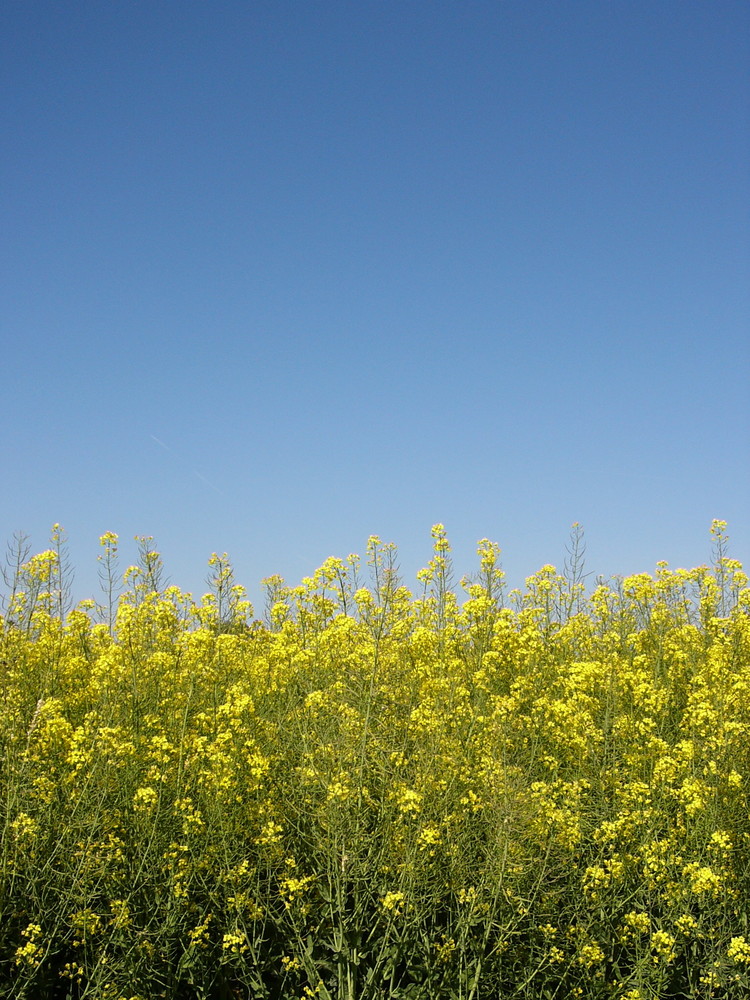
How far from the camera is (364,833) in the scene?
450cm

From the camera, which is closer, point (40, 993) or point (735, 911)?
point (40, 993)

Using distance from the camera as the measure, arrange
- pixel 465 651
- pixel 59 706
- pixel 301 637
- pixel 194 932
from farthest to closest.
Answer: pixel 301 637 < pixel 465 651 < pixel 59 706 < pixel 194 932

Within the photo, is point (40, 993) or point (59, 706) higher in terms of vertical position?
point (59, 706)

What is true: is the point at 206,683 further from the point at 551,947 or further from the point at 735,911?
the point at 735,911

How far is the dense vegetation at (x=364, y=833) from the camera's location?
4.23 metres

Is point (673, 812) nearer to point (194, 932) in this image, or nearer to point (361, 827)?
point (361, 827)

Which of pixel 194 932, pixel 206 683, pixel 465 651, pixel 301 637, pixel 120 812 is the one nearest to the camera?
pixel 194 932

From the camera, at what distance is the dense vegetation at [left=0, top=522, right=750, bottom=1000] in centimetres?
423

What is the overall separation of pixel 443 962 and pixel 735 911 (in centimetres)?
180

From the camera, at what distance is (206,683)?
19.2 ft

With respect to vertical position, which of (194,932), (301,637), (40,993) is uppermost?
(301,637)

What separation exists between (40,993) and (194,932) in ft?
3.01

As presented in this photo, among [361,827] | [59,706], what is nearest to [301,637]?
[59,706]

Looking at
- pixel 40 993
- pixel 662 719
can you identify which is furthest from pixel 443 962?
pixel 662 719
